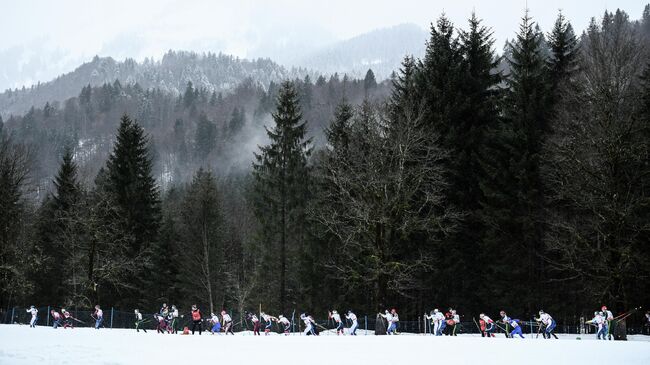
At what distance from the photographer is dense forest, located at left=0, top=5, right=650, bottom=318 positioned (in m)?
32.0

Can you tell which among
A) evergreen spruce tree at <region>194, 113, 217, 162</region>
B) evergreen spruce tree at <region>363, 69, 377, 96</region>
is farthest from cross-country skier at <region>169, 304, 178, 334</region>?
evergreen spruce tree at <region>363, 69, 377, 96</region>

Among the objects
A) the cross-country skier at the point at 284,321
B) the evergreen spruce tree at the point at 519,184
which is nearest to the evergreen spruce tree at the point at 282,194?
the cross-country skier at the point at 284,321

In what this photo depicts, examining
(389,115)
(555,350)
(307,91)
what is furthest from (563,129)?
(307,91)

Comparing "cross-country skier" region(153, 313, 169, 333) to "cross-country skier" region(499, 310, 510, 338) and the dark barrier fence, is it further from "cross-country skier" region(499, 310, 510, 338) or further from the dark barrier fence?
"cross-country skier" region(499, 310, 510, 338)

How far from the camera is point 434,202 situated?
34.5 metres

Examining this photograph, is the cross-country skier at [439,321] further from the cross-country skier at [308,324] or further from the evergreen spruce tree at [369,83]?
the evergreen spruce tree at [369,83]

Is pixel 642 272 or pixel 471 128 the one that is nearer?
pixel 642 272

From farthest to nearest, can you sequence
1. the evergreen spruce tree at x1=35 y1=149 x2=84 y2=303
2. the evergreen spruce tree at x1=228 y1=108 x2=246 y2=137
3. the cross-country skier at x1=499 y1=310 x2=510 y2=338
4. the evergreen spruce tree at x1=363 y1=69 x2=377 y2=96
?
the evergreen spruce tree at x1=228 y1=108 x2=246 y2=137 → the evergreen spruce tree at x1=363 y1=69 x2=377 y2=96 → the evergreen spruce tree at x1=35 y1=149 x2=84 y2=303 → the cross-country skier at x1=499 y1=310 x2=510 y2=338

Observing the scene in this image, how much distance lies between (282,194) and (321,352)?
24.8m

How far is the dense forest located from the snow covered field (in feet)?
32.1

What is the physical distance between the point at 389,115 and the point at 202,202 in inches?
836

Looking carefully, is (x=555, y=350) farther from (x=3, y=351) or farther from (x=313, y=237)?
(x=313, y=237)

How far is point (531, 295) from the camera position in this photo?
3497cm

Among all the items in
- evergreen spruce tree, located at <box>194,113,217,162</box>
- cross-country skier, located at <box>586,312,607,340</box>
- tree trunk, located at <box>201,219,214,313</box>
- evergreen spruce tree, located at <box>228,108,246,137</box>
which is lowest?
cross-country skier, located at <box>586,312,607,340</box>
